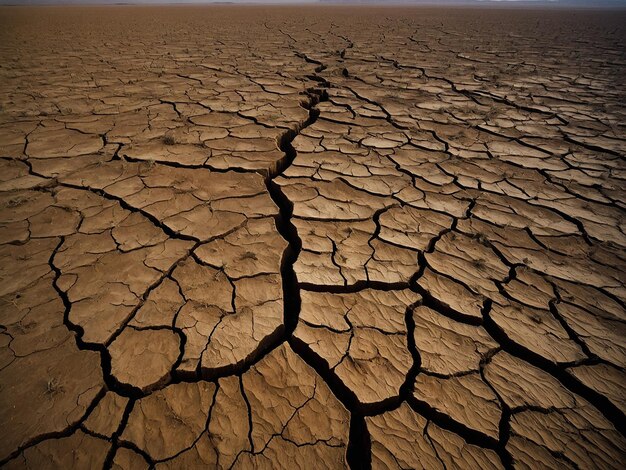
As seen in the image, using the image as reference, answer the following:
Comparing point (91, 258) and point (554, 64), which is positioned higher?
point (554, 64)

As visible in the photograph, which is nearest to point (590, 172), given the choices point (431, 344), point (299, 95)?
point (431, 344)

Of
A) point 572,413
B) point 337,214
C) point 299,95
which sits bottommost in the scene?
point 572,413

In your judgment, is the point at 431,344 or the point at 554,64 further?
the point at 554,64

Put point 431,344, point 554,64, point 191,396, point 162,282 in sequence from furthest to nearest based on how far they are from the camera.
Result: point 554,64, point 162,282, point 431,344, point 191,396

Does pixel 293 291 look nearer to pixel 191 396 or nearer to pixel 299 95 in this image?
pixel 191 396

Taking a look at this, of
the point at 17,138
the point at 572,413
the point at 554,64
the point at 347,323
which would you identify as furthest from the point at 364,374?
the point at 554,64

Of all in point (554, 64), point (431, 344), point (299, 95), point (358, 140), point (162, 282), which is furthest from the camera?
point (554, 64)

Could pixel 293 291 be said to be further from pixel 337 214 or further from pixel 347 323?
pixel 337 214
